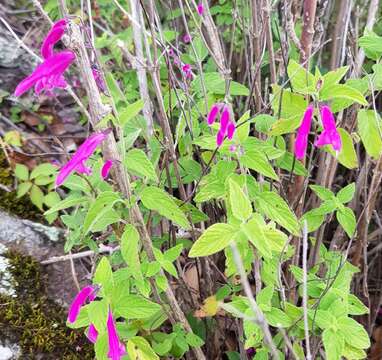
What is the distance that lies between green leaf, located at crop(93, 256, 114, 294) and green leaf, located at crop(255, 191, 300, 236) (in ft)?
1.14

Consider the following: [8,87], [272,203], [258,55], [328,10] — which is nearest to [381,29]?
[328,10]

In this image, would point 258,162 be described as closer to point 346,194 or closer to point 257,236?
point 257,236

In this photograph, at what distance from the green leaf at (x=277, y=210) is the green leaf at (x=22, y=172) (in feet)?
3.80

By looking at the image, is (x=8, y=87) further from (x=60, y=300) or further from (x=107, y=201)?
(x=107, y=201)

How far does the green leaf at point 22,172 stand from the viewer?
197 centimetres

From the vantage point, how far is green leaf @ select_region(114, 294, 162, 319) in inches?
41.4

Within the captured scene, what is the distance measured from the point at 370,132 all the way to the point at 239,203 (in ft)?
1.51

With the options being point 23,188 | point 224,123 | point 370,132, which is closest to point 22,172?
point 23,188

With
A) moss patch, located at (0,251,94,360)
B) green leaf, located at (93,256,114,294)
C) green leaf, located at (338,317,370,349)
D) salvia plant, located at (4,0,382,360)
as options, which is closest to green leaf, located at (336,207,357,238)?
salvia plant, located at (4,0,382,360)

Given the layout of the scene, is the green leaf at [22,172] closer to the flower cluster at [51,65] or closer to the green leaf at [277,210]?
the flower cluster at [51,65]

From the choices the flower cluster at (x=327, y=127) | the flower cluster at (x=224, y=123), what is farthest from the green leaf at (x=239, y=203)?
the flower cluster at (x=327, y=127)

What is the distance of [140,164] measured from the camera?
0.98m

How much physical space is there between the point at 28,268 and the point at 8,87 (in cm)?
110

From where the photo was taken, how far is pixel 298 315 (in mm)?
1191
